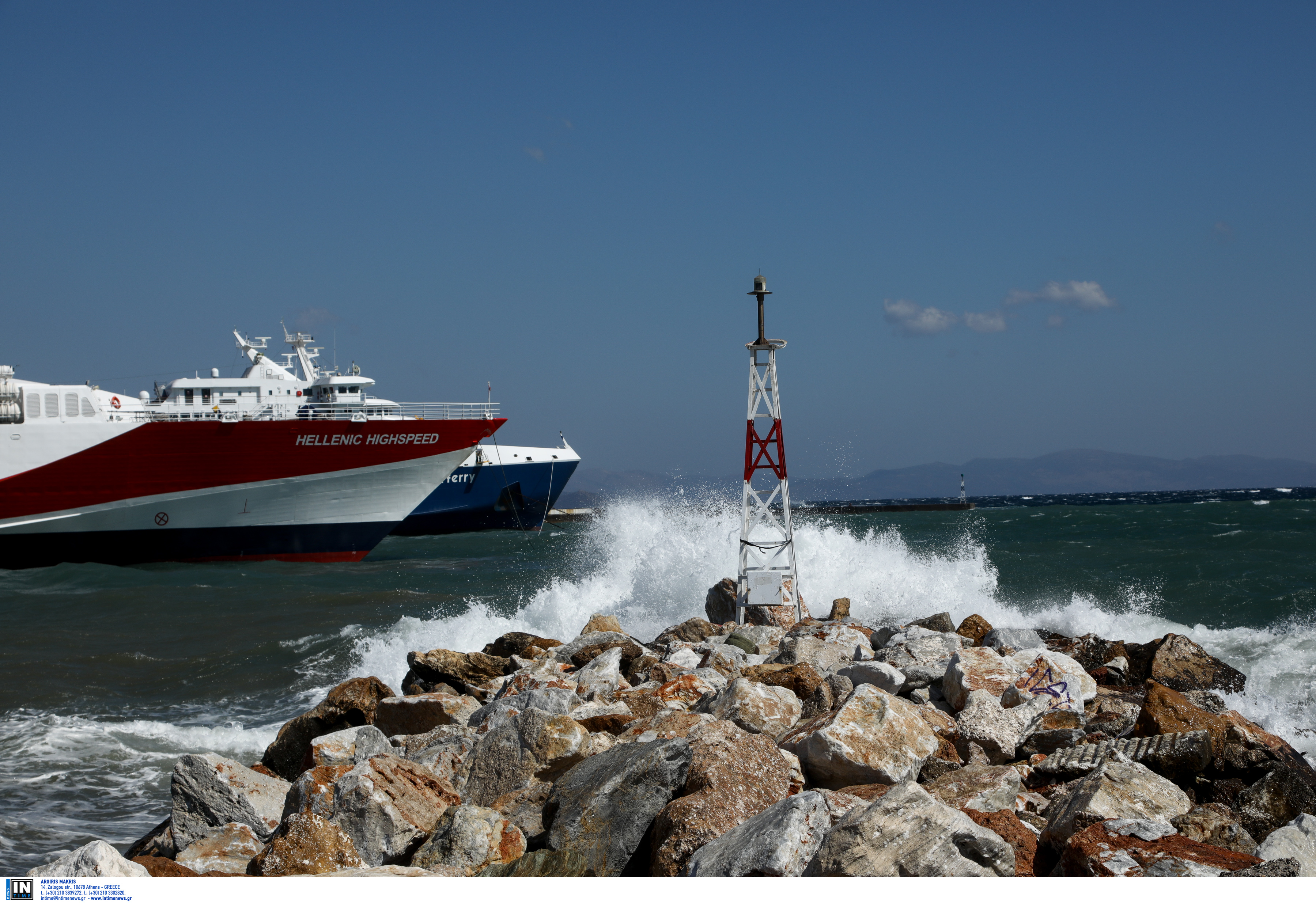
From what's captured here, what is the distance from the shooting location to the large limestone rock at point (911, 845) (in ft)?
11.2

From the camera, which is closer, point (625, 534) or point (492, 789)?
point (492, 789)

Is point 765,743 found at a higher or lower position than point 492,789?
higher

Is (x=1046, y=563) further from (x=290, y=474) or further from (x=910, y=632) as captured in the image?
(x=290, y=474)

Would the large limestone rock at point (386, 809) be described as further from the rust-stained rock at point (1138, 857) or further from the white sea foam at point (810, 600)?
the white sea foam at point (810, 600)

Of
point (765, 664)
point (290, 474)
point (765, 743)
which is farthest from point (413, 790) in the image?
point (290, 474)

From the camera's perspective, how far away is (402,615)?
16469 mm

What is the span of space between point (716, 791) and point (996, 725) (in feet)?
6.64

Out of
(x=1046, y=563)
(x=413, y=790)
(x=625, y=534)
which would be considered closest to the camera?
(x=413, y=790)

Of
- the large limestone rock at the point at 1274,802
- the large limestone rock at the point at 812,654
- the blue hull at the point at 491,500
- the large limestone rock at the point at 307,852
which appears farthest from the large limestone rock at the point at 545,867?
the blue hull at the point at 491,500

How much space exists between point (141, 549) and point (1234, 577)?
88.5 feet

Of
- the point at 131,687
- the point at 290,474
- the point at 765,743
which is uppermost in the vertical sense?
the point at 290,474

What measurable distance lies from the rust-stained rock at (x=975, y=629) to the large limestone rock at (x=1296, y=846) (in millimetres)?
5358

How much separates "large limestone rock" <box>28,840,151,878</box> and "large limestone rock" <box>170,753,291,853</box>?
2.78ft

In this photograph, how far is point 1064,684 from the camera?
5918 mm
